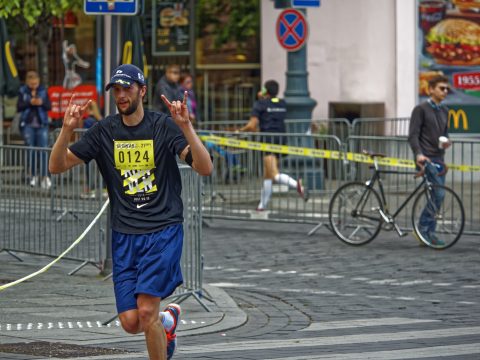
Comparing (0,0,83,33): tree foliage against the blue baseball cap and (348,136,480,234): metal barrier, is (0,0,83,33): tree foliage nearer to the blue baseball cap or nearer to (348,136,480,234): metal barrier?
(348,136,480,234): metal barrier

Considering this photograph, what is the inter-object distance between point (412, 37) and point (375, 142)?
19.6 ft

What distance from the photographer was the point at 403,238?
1623 centimetres

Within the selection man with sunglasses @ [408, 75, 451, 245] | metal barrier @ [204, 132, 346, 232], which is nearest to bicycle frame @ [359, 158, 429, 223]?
man with sunglasses @ [408, 75, 451, 245]

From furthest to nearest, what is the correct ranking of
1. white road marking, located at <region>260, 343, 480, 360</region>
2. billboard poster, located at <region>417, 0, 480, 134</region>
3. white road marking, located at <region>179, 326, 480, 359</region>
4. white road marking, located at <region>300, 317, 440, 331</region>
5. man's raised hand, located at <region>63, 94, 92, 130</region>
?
billboard poster, located at <region>417, 0, 480, 134</region>, white road marking, located at <region>300, 317, 440, 331</region>, white road marking, located at <region>179, 326, 480, 359</region>, white road marking, located at <region>260, 343, 480, 360</region>, man's raised hand, located at <region>63, 94, 92, 130</region>

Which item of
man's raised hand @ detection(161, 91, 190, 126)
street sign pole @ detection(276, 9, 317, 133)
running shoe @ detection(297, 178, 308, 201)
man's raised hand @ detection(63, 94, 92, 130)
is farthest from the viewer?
street sign pole @ detection(276, 9, 317, 133)

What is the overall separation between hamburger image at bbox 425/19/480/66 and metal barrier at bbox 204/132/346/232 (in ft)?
16.6

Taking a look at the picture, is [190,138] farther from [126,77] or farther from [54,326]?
[54,326]

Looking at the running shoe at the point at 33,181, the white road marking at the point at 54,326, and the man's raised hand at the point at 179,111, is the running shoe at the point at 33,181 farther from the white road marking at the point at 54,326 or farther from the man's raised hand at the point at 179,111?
the man's raised hand at the point at 179,111

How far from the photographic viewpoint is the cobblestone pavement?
934 cm

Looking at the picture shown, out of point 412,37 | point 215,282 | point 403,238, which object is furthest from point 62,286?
point 412,37

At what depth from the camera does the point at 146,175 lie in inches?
315

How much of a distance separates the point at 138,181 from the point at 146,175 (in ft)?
0.18

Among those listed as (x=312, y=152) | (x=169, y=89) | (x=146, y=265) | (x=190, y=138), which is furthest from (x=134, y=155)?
(x=169, y=89)

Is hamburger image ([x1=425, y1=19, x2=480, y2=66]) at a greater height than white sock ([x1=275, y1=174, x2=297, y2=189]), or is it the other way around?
hamburger image ([x1=425, y1=19, x2=480, y2=66])
